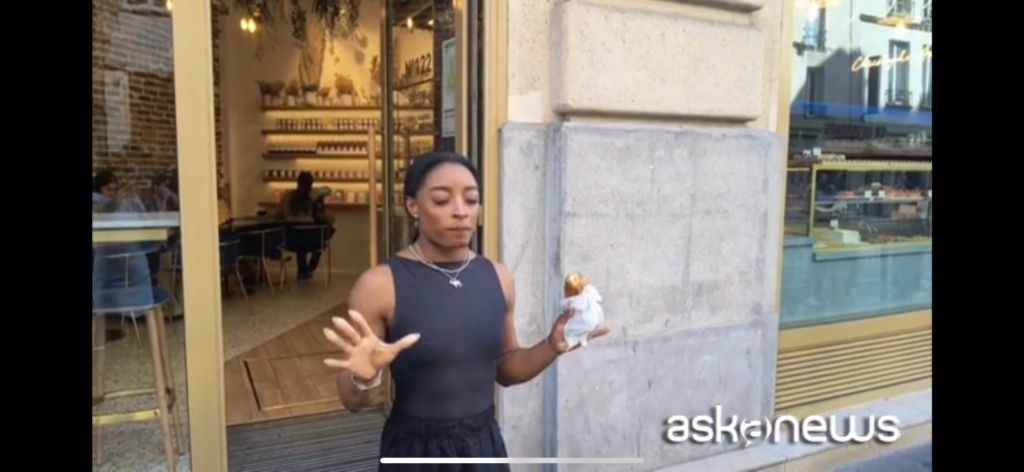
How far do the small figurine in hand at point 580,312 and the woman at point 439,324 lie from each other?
1.0 inches

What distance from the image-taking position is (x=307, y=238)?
337 inches

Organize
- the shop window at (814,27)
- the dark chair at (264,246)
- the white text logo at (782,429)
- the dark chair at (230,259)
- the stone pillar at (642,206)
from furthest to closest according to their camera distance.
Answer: the dark chair at (264,246), the dark chair at (230,259), the shop window at (814,27), the white text logo at (782,429), the stone pillar at (642,206)

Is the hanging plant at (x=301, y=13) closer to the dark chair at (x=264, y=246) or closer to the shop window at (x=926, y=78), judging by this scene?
the dark chair at (x=264, y=246)

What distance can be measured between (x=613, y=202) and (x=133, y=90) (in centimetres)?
207

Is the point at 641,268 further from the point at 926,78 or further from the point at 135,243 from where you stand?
the point at 926,78

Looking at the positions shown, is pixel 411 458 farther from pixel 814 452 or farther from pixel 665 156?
pixel 814 452

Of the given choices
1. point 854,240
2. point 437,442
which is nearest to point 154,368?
point 437,442

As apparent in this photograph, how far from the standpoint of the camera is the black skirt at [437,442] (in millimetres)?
1724

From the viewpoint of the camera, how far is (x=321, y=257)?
9398mm

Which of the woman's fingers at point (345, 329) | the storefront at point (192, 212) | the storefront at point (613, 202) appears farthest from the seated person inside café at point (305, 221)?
the woman's fingers at point (345, 329)

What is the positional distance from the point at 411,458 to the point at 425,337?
339 mm

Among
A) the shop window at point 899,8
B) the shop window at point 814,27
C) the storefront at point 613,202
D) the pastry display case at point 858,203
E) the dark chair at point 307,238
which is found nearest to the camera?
the storefront at point 613,202

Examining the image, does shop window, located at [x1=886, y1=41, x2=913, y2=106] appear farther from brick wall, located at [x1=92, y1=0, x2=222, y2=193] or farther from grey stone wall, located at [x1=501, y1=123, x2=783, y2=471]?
brick wall, located at [x1=92, y1=0, x2=222, y2=193]
